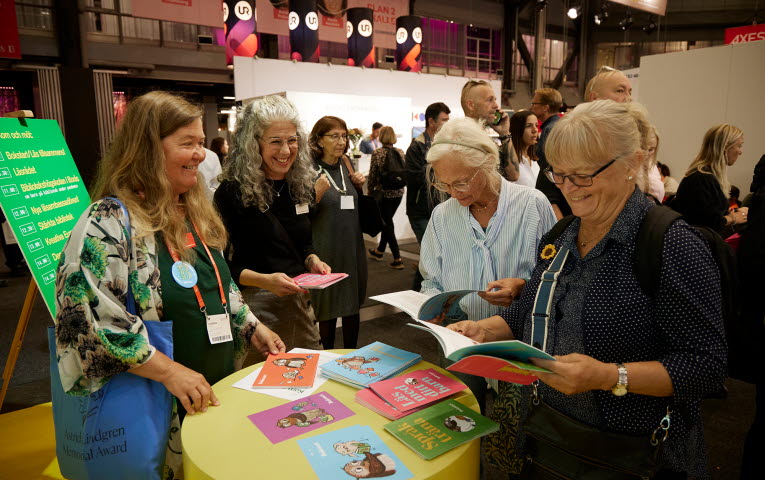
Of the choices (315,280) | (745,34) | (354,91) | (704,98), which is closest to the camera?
(315,280)

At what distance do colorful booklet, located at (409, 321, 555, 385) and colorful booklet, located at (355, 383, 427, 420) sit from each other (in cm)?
28

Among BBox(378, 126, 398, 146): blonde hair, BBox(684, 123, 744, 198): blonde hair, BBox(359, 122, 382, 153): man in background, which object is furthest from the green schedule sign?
BBox(359, 122, 382, 153): man in background

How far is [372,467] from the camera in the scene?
1.15 metres

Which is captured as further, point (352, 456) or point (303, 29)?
point (303, 29)

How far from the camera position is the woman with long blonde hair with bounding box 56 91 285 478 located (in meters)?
1.33

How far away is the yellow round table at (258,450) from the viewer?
115cm

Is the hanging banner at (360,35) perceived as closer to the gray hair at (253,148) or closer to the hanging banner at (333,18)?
the hanging banner at (333,18)

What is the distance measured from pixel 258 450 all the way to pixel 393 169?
522 cm

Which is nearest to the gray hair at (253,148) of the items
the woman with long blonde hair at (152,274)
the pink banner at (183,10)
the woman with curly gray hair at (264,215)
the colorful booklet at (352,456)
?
the woman with curly gray hair at (264,215)

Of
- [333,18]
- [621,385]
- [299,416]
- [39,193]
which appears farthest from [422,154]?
[333,18]

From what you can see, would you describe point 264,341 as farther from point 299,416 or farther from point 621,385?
point 621,385

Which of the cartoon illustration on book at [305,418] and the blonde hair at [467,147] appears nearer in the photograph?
the cartoon illustration on book at [305,418]

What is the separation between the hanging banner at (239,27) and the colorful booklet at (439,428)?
7958 millimetres

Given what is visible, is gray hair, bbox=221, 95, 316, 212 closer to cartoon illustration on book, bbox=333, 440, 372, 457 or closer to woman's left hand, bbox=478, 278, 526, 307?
woman's left hand, bbox=478, 278, 526, 307
